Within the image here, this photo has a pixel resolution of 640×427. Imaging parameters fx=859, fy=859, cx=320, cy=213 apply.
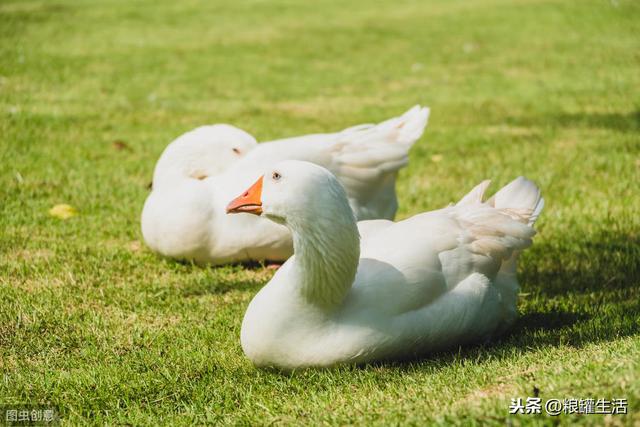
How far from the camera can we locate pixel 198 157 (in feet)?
18.9

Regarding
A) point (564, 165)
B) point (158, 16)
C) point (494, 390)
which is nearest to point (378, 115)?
point (564, 165)

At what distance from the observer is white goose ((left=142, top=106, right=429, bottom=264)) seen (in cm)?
534

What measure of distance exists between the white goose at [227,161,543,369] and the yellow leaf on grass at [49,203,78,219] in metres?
2.97

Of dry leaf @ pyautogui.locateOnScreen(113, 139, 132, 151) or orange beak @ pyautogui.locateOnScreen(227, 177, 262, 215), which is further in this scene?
dry leaf @ pyautogui.locateOnScreen(113, 139, 132, 151)

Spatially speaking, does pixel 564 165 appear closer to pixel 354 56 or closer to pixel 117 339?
pixel 117 339

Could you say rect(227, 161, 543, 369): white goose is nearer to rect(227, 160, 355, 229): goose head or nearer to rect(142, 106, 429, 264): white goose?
rect(227, 160, 355, 229): goose head

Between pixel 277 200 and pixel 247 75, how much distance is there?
31.4 ft

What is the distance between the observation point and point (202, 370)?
393 cm

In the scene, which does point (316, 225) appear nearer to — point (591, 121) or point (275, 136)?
point (275, 136)

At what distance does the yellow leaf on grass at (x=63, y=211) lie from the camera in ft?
20.9

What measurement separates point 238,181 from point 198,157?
0.49 meters

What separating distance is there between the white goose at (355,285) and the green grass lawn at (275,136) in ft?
0.43

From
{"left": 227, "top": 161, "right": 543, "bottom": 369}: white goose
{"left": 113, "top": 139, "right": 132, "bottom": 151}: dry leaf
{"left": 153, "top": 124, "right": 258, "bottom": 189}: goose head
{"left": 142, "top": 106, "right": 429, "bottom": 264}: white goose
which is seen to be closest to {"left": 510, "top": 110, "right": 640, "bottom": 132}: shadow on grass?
{"left": 142, "top": 106, "right": 429, "bottom": 264}: white goose

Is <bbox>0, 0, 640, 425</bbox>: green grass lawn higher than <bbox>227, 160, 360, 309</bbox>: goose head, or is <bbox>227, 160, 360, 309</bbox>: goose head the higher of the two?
<bbox>227, 160, 360, 309</bbox>: goose head
